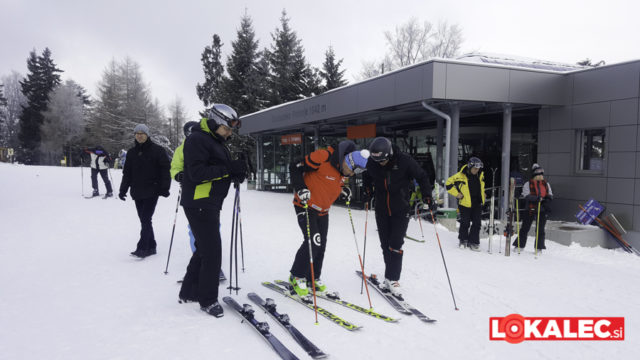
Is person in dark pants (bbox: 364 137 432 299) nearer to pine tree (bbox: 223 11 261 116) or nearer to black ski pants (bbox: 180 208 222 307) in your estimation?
black ski pants (bbox: 180 208 222 307)

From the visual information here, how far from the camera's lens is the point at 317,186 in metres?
3.99

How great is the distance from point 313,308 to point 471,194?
15.5 feet

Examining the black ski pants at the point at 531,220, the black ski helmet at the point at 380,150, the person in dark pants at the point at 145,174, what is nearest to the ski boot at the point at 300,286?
the black ski helmet at the point at 380,150

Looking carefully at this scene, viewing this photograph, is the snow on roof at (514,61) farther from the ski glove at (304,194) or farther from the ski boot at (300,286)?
the ski boot at (300,286)

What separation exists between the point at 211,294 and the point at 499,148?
46.7ft

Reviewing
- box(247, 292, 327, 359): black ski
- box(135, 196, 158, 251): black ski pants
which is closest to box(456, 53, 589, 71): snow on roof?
box(135, 196, 158, 251): black ski pants

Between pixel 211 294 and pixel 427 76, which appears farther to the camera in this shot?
pixel 427 76

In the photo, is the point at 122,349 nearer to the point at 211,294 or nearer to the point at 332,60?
the point at 211,294

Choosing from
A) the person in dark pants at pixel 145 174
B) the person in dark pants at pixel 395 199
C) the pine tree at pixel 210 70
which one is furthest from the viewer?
the pine tree at pixel 210 70

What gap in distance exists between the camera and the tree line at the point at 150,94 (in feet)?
103

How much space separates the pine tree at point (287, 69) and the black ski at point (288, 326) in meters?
28.7

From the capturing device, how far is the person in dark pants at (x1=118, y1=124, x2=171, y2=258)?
5273mm

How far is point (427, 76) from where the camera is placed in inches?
347

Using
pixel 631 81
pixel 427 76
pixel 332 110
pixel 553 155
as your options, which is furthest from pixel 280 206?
pixel 631 81
